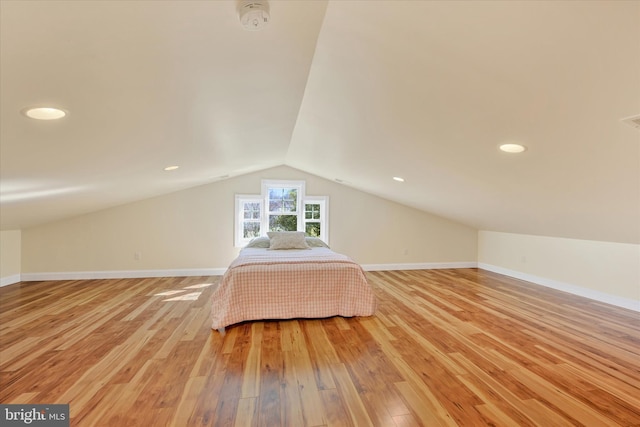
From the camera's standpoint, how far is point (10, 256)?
4.82 meters

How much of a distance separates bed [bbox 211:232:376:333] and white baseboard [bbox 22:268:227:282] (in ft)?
7.92

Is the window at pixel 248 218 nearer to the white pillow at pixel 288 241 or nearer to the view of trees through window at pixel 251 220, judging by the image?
the view of trees through window at pixel 251 220

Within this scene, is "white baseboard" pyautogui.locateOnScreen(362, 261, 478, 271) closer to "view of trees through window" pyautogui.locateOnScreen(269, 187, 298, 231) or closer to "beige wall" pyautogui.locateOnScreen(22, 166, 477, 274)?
"beige wall" pyautogui.locateOnScreen(22, 166, 477, 274)

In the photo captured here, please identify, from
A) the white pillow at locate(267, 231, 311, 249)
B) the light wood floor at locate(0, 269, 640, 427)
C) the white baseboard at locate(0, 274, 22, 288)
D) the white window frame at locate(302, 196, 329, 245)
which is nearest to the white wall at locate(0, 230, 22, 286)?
the white baseboard at locate(0, 274, 22, 288)

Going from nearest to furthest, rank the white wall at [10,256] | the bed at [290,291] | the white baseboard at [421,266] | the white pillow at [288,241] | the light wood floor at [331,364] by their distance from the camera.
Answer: the light wood floor at [331,364], the bed at [290,291], the white wall at [10,256], the white pillow at [288,241], the white baseboard at [421,266]

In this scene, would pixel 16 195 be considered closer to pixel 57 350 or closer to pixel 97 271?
pixel 57 350

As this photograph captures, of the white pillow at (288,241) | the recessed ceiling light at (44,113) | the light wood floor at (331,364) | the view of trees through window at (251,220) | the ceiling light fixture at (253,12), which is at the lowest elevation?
the light wood floor at (331,364)

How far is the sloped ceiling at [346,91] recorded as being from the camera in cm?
119

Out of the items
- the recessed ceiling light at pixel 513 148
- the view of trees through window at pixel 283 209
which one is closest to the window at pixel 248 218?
the view of trees through window at pixel 283 209

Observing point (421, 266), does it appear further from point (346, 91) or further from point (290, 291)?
point (346, 91)

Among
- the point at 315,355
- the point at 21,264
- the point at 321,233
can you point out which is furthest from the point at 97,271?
the point at 315,355

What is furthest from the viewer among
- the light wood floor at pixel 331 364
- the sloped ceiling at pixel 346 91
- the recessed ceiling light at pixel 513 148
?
the recessed ceiling light at pixel 513 148

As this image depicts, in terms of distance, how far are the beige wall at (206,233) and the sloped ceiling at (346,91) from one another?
6.13 ft

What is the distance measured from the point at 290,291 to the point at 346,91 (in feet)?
7.14
